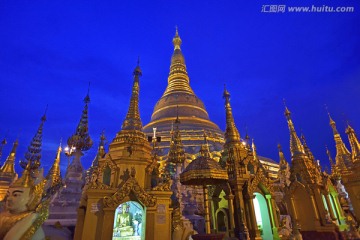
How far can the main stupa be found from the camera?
93.0 feet

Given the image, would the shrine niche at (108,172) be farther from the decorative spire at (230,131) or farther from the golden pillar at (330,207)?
the golden pillar at (330,207)

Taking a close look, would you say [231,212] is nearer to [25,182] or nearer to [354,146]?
[25,182]

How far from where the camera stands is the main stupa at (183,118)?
28.4 metres

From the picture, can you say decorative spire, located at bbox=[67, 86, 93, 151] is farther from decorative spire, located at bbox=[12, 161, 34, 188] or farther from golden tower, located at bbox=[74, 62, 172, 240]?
decorative spire, located at bbox=[12, 161, 34, 188]

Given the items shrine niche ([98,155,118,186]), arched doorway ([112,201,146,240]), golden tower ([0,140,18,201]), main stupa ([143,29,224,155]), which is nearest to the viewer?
shrine niche ([98,155,118,186])

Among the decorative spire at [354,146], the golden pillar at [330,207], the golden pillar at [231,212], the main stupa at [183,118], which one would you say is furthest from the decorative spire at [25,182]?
the main stupa at [183,118]

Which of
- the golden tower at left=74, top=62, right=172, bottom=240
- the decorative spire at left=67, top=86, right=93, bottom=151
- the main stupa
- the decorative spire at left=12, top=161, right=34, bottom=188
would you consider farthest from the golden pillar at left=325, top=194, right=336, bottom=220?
the decorative spire at left=67, top=86, right=93, bottom=151

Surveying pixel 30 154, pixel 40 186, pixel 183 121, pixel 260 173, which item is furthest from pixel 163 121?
pixel 40 186

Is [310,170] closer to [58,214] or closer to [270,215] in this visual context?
[270,215]

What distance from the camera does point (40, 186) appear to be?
188 inches

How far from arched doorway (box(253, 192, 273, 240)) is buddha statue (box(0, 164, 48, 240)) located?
347 inches

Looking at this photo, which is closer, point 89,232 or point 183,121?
point 89,232

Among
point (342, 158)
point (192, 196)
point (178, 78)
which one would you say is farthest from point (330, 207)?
point (178, 78)

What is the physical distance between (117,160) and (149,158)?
1.49 metres
